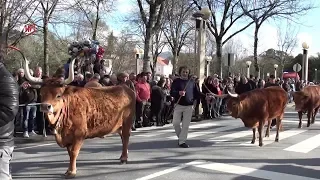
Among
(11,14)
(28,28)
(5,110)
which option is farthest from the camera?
(28,28)

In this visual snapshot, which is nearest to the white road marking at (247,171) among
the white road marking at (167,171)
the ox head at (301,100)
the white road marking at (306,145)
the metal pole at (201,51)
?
the white road marking at (167,171)

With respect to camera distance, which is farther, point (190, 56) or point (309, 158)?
point (190, 56)

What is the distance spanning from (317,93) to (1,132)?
12.6m

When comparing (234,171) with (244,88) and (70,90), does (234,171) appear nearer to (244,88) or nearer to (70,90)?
(70,90)

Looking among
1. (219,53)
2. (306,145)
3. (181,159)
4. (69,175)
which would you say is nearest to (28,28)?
(219,53)

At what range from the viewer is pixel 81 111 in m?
7.07

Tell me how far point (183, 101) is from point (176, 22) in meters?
29.5

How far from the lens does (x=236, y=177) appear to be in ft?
24.0

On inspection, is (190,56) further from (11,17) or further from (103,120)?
(103,120)

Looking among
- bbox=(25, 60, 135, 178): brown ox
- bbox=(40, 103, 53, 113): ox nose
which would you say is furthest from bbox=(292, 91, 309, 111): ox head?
bbox=(40, 103, 53, 113): ox nose

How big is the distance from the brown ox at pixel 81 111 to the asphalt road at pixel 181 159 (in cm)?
65

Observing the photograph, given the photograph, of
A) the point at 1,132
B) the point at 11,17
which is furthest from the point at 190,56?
the point at 1,132

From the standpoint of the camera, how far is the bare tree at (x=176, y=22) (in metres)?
34.7

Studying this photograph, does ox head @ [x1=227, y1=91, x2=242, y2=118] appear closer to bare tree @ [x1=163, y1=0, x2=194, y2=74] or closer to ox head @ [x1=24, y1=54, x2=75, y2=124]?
ox head @ [x1=24, y1=54, x2=75, y2=124]
